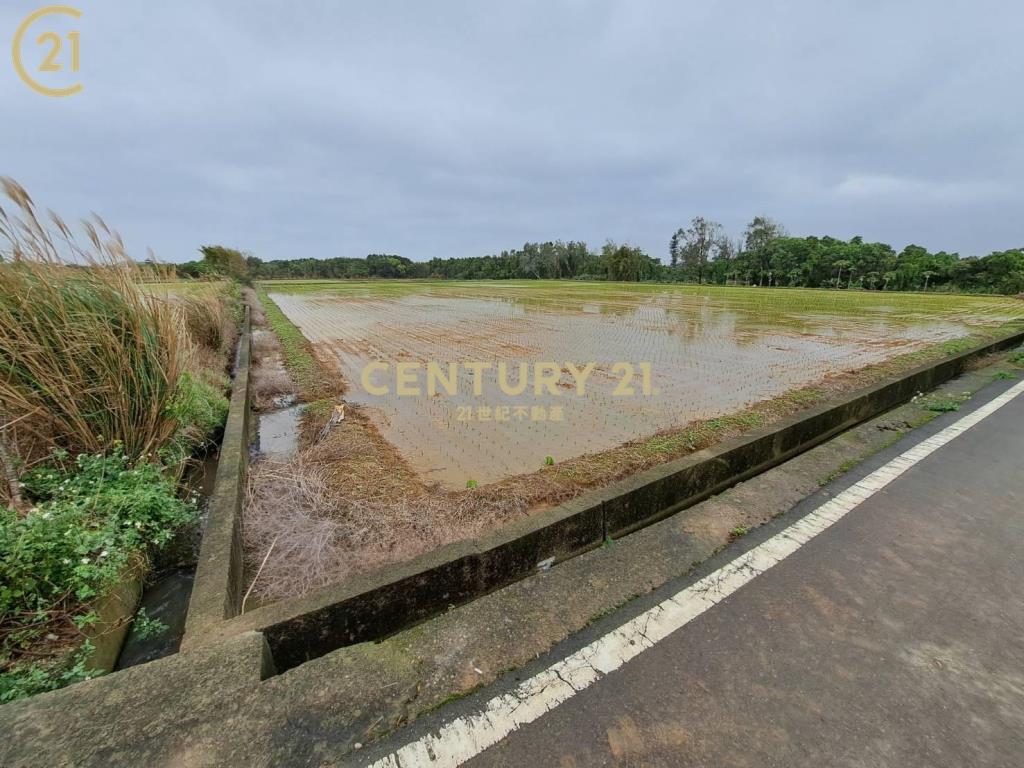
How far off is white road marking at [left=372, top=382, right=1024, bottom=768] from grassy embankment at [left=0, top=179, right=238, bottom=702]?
1.45m

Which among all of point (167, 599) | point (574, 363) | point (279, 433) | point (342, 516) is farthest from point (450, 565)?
point (574, 363)

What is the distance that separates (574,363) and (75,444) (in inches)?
277

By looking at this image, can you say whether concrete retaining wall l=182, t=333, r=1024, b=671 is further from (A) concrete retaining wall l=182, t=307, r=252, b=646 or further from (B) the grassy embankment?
(B) the grassy embankment

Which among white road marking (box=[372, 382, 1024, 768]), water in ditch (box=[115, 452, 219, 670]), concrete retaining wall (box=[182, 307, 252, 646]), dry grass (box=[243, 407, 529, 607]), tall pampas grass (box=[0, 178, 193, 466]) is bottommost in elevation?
water in ditch (box=[115, 452, 219, 670])

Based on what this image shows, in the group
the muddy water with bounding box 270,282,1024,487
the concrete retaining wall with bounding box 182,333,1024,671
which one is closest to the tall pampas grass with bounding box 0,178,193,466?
the concrete retaining wall with bounding box 182,333,1024,671

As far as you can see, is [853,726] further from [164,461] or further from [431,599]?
[164,461]

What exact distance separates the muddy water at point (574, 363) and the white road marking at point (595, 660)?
2005 millimetres

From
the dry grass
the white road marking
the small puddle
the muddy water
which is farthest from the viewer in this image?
the muddy water

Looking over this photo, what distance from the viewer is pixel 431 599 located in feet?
6.13

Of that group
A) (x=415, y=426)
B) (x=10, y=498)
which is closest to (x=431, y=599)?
(x=10, y=498)

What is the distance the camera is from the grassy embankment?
1.64 m

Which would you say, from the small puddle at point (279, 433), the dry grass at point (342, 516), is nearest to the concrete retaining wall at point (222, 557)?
the dry grass at point (342, 516)

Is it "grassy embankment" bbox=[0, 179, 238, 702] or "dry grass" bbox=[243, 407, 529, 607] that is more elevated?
"grassy embankment" bbox=[0, 179, 238, 702]

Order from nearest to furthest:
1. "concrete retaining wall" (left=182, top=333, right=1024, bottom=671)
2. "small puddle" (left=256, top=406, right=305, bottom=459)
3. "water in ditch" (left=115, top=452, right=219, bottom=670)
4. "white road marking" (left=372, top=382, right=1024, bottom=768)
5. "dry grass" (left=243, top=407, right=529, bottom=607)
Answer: "white road marking" (left=372, top=382, right=1024, bottom=768) → "concrete retaining wall" (left=182, top=333, right=1024, bottom=671) → "water in ditch" (left=115, top=452, right=219, bottom=670) → "dry grass" (left=243, top=407, right=529, bottom=607) → "small puddle" (left=256, top=406, right=305, bottom=459)
